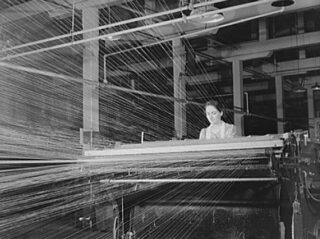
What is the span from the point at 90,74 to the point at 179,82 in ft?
6.79

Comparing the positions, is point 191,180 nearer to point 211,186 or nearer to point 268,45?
point 211,186

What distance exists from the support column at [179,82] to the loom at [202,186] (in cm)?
331

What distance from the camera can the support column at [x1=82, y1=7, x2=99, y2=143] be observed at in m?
4.06

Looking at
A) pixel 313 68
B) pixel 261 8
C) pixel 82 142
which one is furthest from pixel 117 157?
pixel 313 68

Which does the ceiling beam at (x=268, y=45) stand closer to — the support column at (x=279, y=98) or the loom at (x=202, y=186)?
the support column at (x=279, y=98)

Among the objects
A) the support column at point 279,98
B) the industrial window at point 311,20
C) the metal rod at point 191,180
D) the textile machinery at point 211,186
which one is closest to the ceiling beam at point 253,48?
the industrial window at point 311,20

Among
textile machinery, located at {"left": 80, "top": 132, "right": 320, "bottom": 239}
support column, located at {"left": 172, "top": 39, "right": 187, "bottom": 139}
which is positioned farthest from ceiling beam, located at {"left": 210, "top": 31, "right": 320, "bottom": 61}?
textile machinery, located at {"left": 80, "top": 132, "right": 320, "bottom": 239}

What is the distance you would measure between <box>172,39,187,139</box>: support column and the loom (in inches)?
130

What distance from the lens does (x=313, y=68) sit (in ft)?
27.3

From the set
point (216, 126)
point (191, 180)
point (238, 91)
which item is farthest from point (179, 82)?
point (191, 180)

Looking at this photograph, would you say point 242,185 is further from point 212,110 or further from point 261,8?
point 261,8

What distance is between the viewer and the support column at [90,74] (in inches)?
160

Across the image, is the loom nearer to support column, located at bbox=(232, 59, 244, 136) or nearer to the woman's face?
the woman's face

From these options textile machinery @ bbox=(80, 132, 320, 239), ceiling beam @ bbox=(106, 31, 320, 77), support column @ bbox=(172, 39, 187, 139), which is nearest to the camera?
textile machinery @ bbox=(80, 132, 320, 239)
